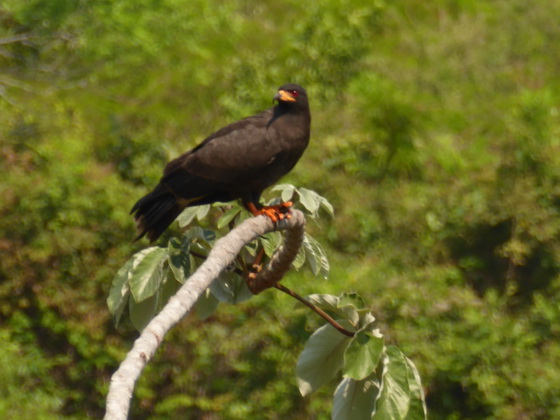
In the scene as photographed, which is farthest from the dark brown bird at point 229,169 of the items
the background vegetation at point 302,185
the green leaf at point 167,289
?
the background vegetation at point 302,185

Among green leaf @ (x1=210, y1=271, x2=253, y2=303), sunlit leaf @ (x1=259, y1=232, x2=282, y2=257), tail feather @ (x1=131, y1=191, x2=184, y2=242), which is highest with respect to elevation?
sunlit leaf @ (x1=259, y1=232, x2=282, y2=257)

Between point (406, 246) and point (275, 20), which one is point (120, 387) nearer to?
point (406, 246)

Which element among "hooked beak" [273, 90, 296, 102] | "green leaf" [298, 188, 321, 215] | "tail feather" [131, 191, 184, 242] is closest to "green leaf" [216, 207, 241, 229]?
"green leaf" [298, 188, 321, 215]

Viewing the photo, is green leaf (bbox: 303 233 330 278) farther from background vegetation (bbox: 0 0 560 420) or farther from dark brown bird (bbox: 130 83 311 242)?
background vegetation (bbox: 0 0 560 420)

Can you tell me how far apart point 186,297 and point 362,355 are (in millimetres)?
649

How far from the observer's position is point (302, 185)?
822 centimetres

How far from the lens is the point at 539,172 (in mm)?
8031

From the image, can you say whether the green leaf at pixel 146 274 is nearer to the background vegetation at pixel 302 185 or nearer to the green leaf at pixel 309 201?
the green leaf at pixel 309 201

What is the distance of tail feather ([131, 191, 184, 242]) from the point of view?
3869 millimetres

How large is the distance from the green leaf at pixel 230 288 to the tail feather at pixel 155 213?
86 cm

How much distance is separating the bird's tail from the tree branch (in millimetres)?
971

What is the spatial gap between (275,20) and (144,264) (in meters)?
9.08

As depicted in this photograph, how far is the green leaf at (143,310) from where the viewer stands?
2.85 meters

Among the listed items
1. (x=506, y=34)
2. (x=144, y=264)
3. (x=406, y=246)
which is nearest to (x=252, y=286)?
(x=144, y=264)
